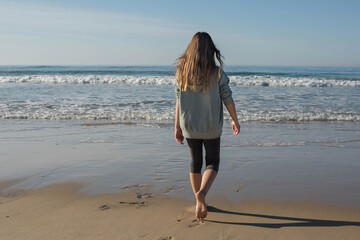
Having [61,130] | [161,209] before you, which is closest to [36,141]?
[61,130]

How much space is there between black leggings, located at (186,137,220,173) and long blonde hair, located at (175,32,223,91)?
1.71ft

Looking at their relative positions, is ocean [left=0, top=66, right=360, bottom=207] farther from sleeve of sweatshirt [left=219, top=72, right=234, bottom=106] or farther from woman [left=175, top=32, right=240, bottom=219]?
sleeve of sweatshirt [left=219, top=72, right=234, bottom=106]

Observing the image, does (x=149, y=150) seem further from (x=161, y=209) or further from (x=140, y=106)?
(x=140, y=106)

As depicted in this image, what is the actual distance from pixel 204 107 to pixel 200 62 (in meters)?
0.40

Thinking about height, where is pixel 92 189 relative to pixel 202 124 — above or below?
below

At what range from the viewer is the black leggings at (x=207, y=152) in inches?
132

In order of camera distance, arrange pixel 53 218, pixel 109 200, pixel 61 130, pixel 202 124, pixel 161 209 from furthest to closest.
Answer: pixel 61 130, pixel 109 200, pixel 161 209, pixel 53 218, pixel 202 124

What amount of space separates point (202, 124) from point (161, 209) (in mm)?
1068

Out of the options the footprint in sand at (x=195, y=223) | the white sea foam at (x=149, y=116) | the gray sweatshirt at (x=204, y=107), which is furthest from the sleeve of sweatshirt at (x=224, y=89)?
the white sea foam at (x=149, y=116)

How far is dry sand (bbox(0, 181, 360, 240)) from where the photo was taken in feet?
10.2

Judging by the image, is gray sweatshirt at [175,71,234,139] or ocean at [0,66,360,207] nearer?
gray sweatshirt at [175,71,234,139]

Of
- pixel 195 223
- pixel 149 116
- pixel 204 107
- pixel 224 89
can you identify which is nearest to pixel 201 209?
pixel 195 223

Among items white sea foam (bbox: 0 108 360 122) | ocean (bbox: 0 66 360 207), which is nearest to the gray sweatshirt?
ocean (bbox: 0 66 360 207)

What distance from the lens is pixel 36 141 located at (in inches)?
283
